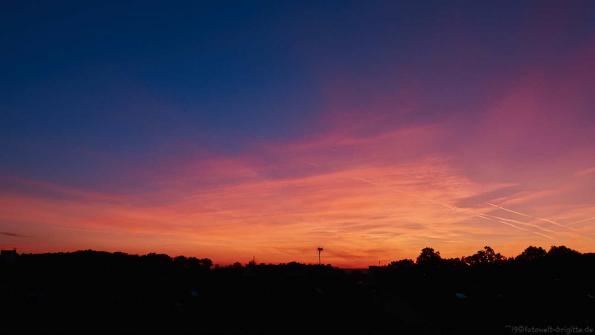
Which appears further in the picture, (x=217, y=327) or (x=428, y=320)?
(x=428, y=320)

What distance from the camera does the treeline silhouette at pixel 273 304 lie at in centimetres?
4631

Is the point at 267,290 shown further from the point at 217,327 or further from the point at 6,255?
the point at 6,255

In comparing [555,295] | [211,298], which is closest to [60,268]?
[211,298]

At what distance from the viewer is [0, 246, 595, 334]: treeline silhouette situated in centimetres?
4631

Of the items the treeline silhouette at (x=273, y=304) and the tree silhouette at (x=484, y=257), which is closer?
the treeline silhouette at (x=273, y=304)

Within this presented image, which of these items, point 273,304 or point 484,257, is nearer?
point 273,304

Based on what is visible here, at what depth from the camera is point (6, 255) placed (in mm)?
90188

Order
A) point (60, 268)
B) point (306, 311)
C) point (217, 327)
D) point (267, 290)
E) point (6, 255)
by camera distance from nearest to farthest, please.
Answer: point (217, 327), point (306, 311), point (267, 290), point (60, 268), point (6, 255)

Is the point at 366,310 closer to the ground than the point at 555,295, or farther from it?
closer to the ground

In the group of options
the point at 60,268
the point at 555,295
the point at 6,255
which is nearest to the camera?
the point at 555,295

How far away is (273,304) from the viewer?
55.8 metres

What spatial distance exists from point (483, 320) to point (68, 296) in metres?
52.4

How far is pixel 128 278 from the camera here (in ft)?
204

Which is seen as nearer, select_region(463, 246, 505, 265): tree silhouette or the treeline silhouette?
the treeline silhouette
